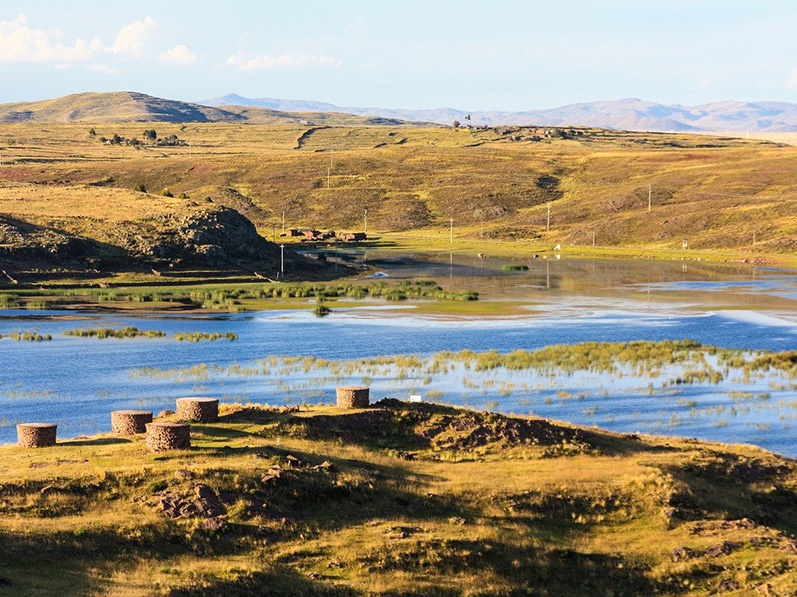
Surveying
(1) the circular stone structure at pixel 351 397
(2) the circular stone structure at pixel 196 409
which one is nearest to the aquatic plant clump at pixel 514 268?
(1) the circular stone structure at pixel 351 397

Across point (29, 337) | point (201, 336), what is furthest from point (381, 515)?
point (29, 337)

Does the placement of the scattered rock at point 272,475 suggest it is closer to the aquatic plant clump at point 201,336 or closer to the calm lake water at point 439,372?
the calm lake water at point 439,372

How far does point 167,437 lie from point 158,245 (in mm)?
92822

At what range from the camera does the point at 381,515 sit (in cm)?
3139

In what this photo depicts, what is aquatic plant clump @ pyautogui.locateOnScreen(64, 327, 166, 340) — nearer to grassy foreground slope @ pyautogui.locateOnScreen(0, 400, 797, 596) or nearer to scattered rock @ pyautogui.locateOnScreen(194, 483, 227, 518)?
grassy foreground slope @ pyautogui.locateOnScreen(0, 400, 797, 596)

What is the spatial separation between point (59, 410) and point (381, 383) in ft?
52.7

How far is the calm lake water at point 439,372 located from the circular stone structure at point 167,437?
1298cm

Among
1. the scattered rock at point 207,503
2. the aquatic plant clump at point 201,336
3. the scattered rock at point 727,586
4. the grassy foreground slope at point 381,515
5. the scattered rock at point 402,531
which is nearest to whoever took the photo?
the grassy foreground slope at point 381,515

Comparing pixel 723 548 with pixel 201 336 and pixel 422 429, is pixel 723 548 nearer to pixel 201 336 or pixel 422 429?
pixel 422 429

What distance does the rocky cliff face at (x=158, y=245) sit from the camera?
118 meters

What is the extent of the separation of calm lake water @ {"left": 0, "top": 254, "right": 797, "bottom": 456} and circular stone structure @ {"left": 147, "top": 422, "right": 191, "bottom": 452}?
1298cm

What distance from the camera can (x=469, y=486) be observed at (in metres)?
33.5

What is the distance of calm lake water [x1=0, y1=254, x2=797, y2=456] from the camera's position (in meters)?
52.5

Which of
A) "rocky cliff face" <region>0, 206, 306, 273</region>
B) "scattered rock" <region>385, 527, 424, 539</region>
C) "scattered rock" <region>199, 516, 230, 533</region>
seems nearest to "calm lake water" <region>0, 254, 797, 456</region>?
"scattered rock" <region>199, 516, 230, 533</region>
